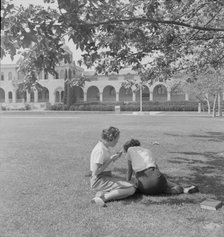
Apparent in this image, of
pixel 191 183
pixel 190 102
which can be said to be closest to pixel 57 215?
pixel 191 183

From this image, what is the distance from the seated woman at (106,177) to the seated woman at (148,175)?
232 millimetres

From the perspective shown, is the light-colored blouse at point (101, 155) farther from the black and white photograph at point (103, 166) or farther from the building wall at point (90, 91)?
the building wall at point (90, 91)

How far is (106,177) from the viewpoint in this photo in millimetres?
5641

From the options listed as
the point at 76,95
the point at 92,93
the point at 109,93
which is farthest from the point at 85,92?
the point at 109,93

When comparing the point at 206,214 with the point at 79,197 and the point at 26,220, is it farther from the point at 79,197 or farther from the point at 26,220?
the point at 26,220

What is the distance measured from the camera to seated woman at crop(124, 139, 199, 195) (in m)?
5.59

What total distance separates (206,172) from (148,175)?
9.08 ft

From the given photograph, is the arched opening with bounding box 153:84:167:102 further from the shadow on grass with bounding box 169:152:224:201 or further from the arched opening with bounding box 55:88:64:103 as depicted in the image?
the shadow on grass with bounding box 169:152:224:201

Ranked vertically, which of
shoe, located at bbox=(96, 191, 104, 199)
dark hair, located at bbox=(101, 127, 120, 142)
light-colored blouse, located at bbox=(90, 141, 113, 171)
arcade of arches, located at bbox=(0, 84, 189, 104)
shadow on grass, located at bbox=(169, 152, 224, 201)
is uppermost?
arcade of arches, located at bbox=(0, 84, 189, 104)

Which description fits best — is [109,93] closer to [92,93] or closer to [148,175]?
[92,93]

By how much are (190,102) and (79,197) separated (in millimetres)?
52487

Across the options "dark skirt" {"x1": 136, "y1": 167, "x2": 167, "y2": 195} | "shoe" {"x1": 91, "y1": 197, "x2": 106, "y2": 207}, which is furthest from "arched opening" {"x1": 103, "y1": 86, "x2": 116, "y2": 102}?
"shoe" {"x1": 91, "y1": 197, "x2": 106, "y2": 207}

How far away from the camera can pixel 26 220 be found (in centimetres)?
469

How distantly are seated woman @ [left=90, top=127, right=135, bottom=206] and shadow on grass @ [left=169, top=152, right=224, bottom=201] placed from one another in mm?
1547
